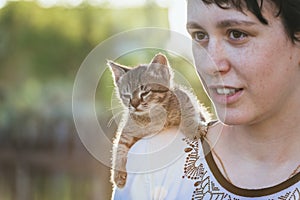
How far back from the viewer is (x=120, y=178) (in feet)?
5.00

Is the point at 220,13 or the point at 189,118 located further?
the point at 189,118

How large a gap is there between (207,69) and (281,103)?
0.12 meters

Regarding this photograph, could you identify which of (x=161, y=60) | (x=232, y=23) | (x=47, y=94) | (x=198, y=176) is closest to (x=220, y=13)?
(x=232, y=23)

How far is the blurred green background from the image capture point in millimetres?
6969

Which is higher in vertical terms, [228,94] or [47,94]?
[47,94]

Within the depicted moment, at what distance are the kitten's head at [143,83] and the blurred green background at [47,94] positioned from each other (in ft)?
12.3

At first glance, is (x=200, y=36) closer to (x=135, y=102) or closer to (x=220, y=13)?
(x=220, y=13)

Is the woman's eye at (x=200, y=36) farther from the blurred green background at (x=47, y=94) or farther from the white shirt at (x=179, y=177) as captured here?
the blurred green background at (x=47, y=94)

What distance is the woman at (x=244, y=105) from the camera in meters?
1.35

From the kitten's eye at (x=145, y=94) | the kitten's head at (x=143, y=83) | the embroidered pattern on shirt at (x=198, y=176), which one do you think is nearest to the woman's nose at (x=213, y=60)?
the embroidered pattern on shirt at (x=198, y=176)

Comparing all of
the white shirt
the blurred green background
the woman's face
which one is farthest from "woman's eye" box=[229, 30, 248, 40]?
the blurred green background

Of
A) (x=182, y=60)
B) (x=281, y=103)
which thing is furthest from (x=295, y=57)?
(x=182, y=60)

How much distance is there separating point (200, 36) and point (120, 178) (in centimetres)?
27

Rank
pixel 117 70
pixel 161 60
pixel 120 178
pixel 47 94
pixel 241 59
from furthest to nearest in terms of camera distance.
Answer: pixel 47 94 < pixel 117 70 < pixel 161 60 < pixel 120 178 < pixel 241 59
